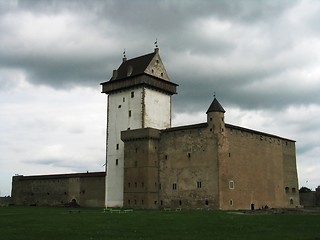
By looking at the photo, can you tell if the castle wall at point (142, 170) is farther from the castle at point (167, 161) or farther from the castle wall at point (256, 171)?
the castle wall at point (256, 171)

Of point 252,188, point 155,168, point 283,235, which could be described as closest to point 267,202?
point 252,188

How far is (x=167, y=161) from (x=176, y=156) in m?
1.52

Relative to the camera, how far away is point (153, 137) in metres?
57.2

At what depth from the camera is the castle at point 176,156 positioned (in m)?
53.2

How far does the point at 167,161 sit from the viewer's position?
56500 mm

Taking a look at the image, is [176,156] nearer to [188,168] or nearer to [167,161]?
[167,161]

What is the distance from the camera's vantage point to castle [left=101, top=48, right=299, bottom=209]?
2095 inches

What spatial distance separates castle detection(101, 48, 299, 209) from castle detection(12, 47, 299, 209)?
0.12m

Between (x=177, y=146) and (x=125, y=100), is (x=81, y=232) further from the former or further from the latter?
(x=125, y=100)

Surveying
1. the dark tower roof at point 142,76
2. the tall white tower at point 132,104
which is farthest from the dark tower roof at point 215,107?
the dark tower roof at point 142,76

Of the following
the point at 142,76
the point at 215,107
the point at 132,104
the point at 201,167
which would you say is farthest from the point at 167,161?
the point at 142,76

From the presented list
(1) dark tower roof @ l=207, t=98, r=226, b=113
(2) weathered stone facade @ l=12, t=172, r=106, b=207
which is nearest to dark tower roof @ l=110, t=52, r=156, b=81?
(1) dark tower roof @ l=207, t=98, r=226, b=113

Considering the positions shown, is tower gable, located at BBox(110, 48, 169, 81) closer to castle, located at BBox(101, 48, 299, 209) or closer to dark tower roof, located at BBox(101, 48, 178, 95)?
dark tower roof, located at BBox(101, 48, 178, 95)

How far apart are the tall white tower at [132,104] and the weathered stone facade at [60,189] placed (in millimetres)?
2826
